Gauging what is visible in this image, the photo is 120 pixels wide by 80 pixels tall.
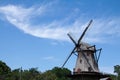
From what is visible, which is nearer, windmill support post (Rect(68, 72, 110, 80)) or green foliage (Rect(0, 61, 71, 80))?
windmill support post (Rect(68, 72, 110, 80))

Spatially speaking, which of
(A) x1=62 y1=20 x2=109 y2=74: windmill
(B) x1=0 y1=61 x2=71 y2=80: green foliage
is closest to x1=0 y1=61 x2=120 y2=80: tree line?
(B) x1=0 y1=61 x2=71 y2=80: green foliage

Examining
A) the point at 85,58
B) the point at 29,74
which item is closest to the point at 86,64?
the point at 85,58

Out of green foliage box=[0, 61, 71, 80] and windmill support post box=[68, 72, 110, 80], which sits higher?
green foliage box=[0, 61, 71, 80]

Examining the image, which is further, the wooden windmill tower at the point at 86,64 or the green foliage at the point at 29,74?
the green foliage at the point at 29,74

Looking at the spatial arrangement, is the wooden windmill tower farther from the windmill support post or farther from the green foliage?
the green foliage

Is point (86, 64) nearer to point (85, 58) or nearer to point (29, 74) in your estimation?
point (85, 58)

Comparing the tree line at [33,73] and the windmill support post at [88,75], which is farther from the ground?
the tree line at [33,73]

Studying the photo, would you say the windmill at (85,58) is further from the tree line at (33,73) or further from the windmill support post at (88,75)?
the tree line at (33,73)

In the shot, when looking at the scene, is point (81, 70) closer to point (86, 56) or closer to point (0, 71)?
point (86, 56)

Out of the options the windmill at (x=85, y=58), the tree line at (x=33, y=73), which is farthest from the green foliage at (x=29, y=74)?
the windmill at (x=85, y=58)

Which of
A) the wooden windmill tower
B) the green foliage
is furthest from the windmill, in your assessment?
the green foliage

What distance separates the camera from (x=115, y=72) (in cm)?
13675

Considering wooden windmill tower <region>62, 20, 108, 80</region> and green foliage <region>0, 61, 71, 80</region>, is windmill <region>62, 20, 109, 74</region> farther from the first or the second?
green foliage <region>0, 61, 71, 80</region>

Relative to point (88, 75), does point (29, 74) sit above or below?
above
